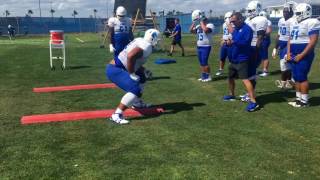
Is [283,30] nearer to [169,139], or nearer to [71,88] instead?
[71,88]

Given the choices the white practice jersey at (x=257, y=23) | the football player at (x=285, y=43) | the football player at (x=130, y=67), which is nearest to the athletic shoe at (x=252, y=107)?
the football player at (x=130, y=67)

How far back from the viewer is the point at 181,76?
1488 cm

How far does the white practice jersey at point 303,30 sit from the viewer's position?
9164 millimetres

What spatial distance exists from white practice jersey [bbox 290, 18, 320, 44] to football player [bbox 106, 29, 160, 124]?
3.10 meters

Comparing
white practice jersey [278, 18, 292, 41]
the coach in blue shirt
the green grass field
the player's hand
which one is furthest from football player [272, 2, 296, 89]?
the coach in blue shirt

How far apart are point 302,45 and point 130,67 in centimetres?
380

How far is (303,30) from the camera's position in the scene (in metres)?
9.32

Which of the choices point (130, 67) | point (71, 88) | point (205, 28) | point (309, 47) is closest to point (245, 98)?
point (309, 47)

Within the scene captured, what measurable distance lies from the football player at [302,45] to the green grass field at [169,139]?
0.47m

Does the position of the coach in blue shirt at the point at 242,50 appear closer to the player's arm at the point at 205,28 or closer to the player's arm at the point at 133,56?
the player's arm at the point at 133,56

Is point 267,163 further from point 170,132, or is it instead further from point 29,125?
point 29,125

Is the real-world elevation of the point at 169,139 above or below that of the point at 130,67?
below

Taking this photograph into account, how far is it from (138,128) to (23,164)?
2.41 m

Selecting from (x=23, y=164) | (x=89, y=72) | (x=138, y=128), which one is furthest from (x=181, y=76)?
(x=23, y=164)
